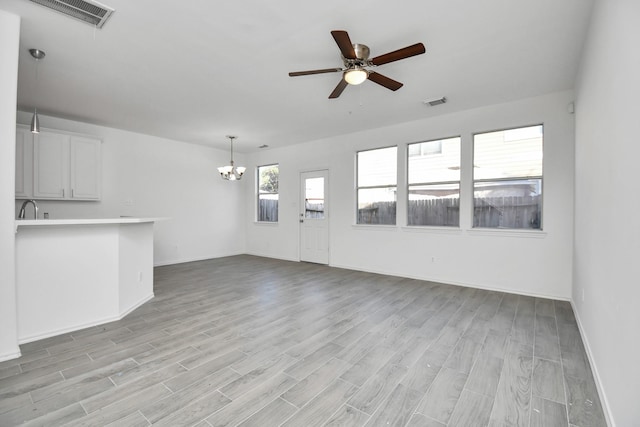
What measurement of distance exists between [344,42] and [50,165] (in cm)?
507

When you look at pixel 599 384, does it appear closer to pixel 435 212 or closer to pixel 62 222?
pixel 435 212

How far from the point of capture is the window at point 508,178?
163 inches

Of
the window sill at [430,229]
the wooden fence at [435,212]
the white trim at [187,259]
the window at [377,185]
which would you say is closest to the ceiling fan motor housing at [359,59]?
the window at [377,185]

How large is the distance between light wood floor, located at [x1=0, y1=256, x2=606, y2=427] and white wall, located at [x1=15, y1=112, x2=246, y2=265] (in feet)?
10.2


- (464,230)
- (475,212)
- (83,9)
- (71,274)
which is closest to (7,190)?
(71,274)

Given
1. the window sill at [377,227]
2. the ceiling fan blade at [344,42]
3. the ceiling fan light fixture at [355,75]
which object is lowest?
the window sill at [377,227]

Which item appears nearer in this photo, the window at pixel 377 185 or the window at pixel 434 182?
the window at pixel 434 182

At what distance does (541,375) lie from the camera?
212 centimetres

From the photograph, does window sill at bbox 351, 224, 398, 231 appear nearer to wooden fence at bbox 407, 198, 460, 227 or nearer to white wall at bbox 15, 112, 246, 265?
wooden fence at bbox 407, 198, 460, 227

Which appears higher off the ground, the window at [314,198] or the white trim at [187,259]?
the window at [314,198]

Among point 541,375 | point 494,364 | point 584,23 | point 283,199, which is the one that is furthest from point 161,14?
point 283,199

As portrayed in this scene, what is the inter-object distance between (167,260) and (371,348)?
547 centimetres

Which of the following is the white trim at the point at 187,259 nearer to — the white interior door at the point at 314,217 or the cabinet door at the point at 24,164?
the white interior door at the point at 314,217

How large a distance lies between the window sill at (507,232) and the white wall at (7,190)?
17.6 feet
